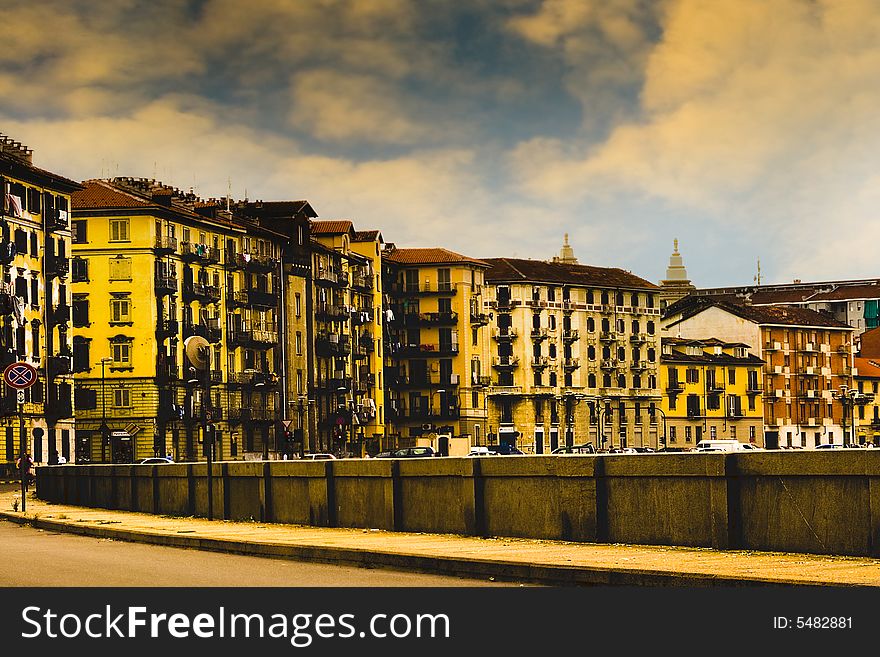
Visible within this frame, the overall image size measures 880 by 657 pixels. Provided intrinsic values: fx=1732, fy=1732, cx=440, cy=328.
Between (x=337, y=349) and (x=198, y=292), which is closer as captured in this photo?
(x=198, y=292)

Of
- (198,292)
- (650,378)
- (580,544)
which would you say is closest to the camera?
(580,544)

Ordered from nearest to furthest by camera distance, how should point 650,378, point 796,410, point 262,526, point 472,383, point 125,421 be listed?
point 262,526 < point 125,421 < point 472,383 < point 650,378 < point 796,410

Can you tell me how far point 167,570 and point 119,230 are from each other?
9202 centimetres

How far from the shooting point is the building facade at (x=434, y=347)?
521 feet

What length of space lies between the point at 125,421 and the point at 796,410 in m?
97.0

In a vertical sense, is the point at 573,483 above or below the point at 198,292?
below

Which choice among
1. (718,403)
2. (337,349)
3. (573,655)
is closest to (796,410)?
(718,403)

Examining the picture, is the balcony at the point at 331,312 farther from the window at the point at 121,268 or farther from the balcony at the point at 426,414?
the window at the point at 121,268

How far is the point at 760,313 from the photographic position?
185 m

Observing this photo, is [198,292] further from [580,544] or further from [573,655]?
[573,655]

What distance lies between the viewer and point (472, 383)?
161m

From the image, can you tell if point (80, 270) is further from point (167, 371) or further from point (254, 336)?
point (254, 336)

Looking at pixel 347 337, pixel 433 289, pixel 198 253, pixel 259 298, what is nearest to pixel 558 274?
pixel 433 289

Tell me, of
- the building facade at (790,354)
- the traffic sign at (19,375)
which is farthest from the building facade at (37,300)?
the building facade at (790,354)
